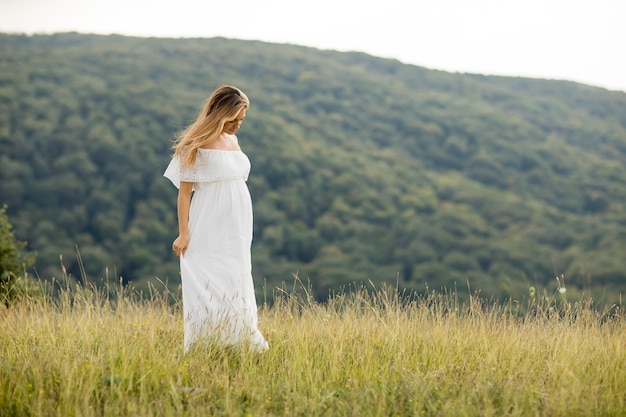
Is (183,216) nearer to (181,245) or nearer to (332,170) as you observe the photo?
(181,245)

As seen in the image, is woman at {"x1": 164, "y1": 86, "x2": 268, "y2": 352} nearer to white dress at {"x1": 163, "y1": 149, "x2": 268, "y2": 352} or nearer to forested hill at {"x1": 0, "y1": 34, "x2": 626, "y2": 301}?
white dress at {"x1": 163, "y1": 149, "x2": 268, "y2": 352}

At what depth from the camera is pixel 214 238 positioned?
13.5ft

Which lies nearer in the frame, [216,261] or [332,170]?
[216,261]

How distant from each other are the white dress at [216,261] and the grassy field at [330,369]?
16 centimetres

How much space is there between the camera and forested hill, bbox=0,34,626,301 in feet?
150

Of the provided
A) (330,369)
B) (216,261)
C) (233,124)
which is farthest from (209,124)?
(330,369)

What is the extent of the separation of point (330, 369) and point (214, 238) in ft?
3.57

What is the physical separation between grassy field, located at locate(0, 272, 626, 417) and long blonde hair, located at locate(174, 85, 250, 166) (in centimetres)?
122

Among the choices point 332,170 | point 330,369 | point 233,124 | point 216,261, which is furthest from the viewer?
point 332,170

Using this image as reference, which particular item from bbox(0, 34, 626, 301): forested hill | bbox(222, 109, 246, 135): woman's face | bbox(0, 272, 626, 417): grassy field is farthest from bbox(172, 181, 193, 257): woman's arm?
bbox(0, 34, 626, 301): forested hill

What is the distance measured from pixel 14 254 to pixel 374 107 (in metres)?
75.0

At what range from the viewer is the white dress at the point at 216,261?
13.4ft

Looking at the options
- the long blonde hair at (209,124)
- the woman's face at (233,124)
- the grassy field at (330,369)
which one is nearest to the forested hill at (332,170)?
the grassy field at (330,369)

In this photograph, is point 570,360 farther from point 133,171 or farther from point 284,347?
point 133,171
